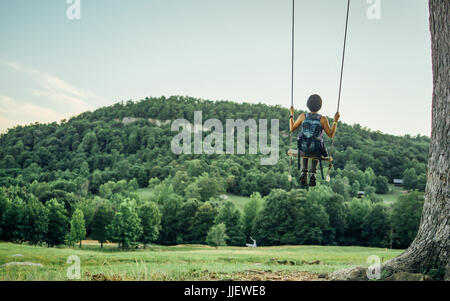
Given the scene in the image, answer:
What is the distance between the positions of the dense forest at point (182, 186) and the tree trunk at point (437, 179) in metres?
28.9

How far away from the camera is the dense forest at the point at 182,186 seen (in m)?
35.0

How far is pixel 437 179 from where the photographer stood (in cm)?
632

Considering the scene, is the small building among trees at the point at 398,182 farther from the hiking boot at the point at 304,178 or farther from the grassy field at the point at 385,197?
the hiking boot at the point at 304,178

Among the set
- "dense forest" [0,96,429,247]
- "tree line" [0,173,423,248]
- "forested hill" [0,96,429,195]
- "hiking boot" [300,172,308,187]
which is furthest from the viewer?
"forested hill" [0,96,429,195]

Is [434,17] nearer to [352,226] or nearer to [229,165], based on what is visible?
[352,226]

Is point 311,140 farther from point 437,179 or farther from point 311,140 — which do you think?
point 437,179

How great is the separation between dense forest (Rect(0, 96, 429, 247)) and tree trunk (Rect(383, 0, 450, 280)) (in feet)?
94.9

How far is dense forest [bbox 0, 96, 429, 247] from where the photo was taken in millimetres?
35031

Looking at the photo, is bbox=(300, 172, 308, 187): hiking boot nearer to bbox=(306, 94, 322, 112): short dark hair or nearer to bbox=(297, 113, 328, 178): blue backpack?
bbox=(297, 113, 328, 178): blue backpack

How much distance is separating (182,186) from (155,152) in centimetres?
1834
